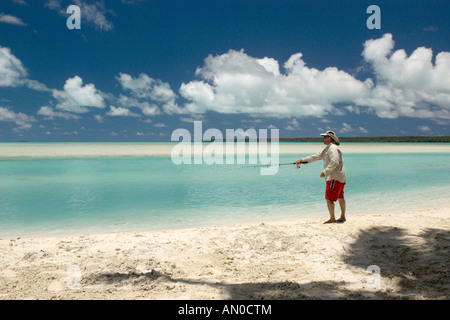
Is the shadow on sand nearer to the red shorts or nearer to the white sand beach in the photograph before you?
the white sand beach

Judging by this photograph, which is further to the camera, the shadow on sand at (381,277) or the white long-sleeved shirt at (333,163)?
the white long-sleeved shirt at (333,163)

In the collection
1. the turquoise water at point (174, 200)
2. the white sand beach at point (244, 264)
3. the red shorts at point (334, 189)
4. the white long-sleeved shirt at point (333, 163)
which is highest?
the white long-sleeved shirt at point (333, 163)

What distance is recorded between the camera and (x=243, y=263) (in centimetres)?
482

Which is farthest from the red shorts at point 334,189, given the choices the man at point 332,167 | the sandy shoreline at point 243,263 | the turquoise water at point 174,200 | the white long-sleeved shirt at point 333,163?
the turquoise water at point 174,200

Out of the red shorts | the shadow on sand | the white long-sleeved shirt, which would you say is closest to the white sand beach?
the shadow on sand

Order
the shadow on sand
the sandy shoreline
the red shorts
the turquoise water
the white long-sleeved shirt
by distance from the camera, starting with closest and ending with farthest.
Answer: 1. the shadow on sand
2. the sandy shoreline
3. the white long-sleeved shirt
4. the red shorts
5. the turquoise water

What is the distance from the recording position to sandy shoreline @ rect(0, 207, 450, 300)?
381 centimetres

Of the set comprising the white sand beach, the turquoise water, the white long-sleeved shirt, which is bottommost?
the turquoise water

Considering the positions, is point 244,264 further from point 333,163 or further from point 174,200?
point 174,200

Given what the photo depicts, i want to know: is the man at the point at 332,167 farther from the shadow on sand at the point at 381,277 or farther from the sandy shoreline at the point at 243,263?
the shadow on sand at the point at 381,277

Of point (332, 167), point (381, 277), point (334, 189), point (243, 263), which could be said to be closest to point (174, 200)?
point (334, 189)

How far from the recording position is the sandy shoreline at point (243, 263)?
12.5 ft

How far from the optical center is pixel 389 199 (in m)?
11.6

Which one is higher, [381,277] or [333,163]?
[333,163]
